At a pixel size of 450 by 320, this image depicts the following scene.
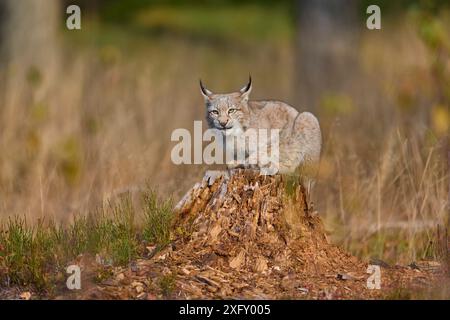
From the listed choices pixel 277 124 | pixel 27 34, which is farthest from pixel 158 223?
pixel 27 34

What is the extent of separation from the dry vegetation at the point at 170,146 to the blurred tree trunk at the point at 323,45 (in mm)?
324

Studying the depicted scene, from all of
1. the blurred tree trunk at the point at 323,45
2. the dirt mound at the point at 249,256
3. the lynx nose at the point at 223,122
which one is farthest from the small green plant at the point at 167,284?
the blurred tree trunk at the point at 323,45

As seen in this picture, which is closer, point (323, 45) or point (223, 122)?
point (223, 122)

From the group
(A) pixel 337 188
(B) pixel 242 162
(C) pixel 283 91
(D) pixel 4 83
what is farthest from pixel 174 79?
(B) pixel 242 162

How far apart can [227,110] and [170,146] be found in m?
3.15

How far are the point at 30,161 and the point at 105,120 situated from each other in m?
0.99

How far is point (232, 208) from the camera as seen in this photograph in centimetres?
527

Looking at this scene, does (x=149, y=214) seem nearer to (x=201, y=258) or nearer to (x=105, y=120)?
(x=201, y=258)

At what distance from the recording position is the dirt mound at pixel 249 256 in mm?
4797

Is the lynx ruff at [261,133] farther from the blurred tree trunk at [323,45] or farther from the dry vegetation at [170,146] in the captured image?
the blurred tree trunk at [323,45]

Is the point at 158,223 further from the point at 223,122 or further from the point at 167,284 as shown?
the point at 223,122

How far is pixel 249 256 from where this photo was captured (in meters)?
5.12

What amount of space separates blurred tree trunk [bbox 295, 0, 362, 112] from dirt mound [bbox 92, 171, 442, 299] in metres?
6.82

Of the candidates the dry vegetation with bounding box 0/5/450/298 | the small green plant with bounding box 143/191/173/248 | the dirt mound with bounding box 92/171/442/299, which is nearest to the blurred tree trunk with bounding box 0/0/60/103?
the dry vegetation with bounding box 0/5/450/298
